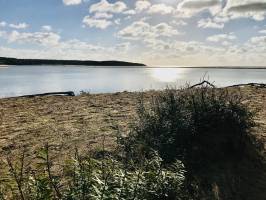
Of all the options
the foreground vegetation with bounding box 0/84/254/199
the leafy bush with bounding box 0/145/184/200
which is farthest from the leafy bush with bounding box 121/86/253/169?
the leafy bush with bounding box 0/145/184/200

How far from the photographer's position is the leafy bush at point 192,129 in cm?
732

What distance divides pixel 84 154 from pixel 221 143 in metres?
2.53

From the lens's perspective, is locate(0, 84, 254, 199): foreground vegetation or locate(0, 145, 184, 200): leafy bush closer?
locate(0, 145, 184, 200): leafy bush

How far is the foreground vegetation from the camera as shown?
17.6 ft

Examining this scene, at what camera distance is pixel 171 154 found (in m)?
7.05

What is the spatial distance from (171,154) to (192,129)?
0.98m

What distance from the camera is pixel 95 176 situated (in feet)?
15.4

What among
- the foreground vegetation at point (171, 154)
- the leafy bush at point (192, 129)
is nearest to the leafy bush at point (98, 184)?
the foreground vegetation at point (171, 154)

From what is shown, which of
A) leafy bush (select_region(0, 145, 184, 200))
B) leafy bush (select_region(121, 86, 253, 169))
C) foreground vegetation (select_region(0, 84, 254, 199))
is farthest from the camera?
leafy bush (select_region(121, 86, 253, 169))

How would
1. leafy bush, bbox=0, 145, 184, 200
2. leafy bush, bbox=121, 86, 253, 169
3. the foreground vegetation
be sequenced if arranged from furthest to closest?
leafy bush, bbox=121, 86, 253, 169 < the foreground vegetation < leafy bush, bbox=0, 145, 184, 200

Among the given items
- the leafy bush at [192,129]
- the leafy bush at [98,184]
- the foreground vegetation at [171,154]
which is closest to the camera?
the leafy bush at [98,184]

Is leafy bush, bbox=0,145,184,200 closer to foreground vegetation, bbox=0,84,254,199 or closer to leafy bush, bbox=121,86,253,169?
foreground vegetation, bbox=0,84,254,199

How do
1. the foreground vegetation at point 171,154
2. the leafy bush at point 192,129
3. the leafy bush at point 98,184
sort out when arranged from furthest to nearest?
the leafy bush at point 192,129, the foreground vegetation at point 171,154, the leafy bush at point 98,184

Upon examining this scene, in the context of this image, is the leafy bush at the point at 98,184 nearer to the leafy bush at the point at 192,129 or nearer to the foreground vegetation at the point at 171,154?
the foreground vegetation at the point at 171,154
